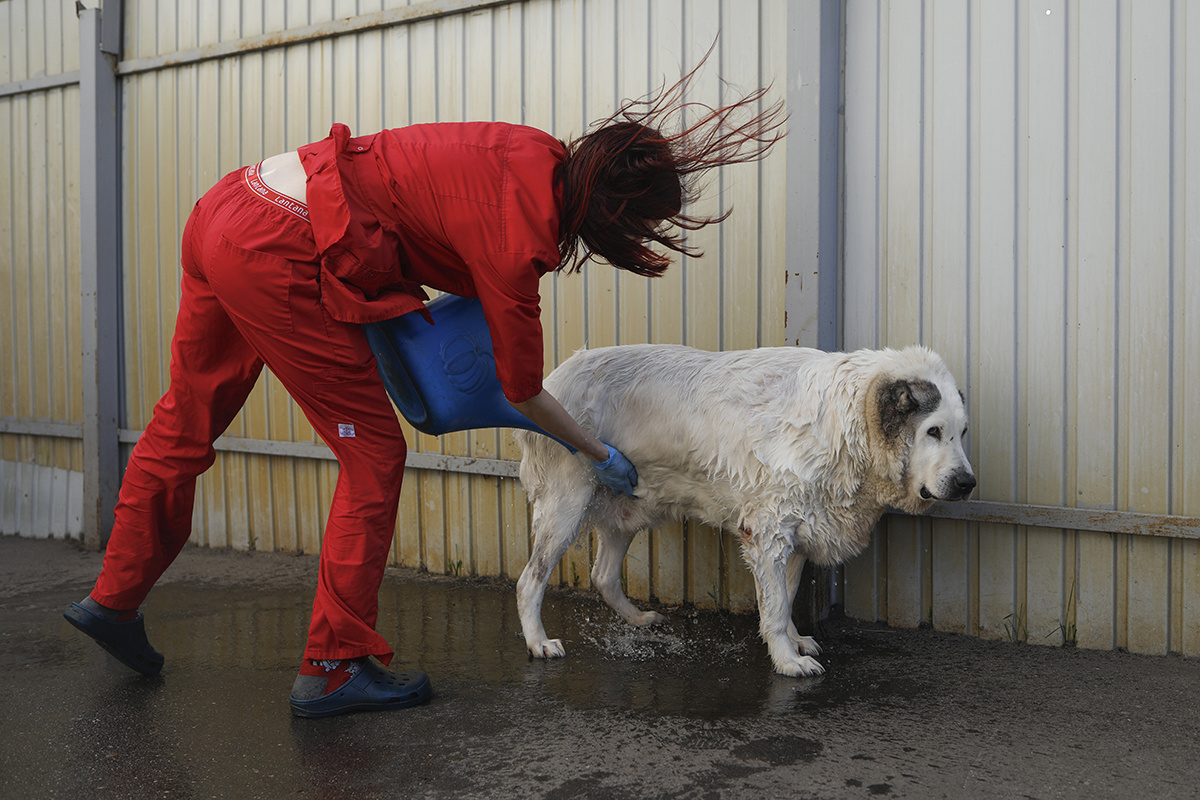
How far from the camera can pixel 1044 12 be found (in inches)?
140

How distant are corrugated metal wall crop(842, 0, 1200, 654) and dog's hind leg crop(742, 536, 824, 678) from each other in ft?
2.42

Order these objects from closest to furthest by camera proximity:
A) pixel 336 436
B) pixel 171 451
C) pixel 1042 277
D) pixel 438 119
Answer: pixel 336 436, pixel 171 451, pixel 1042 277, pixel 438 119

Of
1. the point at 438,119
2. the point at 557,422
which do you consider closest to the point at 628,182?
the point at 557,422

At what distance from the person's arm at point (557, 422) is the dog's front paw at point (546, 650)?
30.3 inches

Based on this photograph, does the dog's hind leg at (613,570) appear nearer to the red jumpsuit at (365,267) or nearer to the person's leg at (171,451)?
the red jumpsuit at (365,267)

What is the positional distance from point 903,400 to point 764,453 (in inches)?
20.4

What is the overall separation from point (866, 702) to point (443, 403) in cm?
167

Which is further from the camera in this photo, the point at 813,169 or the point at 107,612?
the point at 813,169

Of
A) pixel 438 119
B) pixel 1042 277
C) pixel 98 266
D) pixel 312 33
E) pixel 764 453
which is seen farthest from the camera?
pixel 98 266

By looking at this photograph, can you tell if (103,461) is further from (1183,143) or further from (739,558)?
Answer: (1183,143)

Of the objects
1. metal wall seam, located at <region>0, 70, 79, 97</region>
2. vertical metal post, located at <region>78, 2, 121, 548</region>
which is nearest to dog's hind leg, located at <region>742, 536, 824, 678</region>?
vertical metal post, located at <region>78, 2, 121, 548</region>

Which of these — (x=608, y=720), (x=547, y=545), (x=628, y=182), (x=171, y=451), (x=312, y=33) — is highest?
(x=312, y=33)

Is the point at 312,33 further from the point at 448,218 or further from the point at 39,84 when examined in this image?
the point at 448,218

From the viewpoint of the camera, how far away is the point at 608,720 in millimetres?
2945
